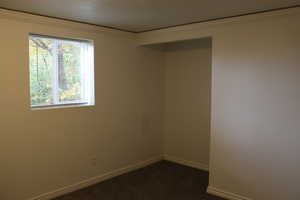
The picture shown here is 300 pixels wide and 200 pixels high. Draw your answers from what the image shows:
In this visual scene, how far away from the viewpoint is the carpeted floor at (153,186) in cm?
325

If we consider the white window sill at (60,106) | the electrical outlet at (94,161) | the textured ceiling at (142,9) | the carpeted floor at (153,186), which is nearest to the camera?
the textured ceiling at (142,9)

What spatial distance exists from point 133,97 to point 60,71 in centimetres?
128

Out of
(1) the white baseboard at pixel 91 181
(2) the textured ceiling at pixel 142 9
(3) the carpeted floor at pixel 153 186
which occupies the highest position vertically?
(2) the textured ceiling at pixel 142 9

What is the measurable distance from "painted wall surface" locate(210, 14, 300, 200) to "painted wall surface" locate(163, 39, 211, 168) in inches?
34.8

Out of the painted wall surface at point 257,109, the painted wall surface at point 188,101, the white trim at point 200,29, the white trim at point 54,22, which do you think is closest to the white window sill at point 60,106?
the white trim at point 54,22

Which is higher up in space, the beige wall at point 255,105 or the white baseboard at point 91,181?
the beige wall at point 255,105

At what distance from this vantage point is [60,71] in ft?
10.9

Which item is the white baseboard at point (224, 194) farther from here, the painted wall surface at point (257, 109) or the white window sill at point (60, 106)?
the white window sill at point (60, 106)

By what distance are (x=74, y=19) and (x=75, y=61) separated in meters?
0.59

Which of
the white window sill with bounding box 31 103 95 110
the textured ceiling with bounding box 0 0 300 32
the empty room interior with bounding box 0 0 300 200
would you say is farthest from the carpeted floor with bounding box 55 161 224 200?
the textured ceiling with bounding box 0 0 300 32

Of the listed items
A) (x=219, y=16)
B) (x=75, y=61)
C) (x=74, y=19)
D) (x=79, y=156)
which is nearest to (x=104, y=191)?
(x=79, y=156)

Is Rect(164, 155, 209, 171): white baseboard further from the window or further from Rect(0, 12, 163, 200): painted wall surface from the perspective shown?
the window

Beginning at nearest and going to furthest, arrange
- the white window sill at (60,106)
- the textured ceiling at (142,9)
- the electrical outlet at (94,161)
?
the textured ceiling at (142,9)
the white window sill at (60,106)
the electrical outlet at (94,161)

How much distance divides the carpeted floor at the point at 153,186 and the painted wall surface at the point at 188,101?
15.8 inches
